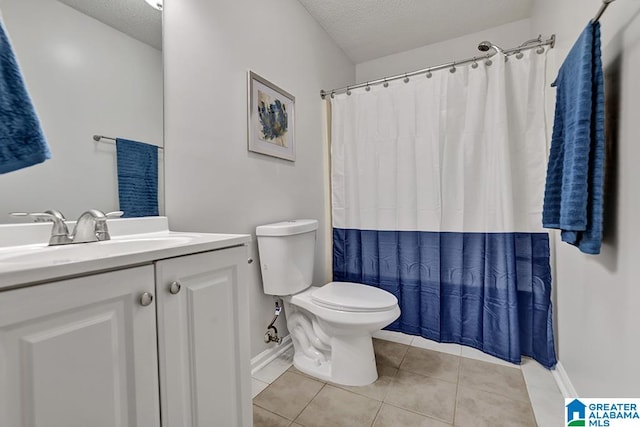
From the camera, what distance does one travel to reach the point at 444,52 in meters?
2.33

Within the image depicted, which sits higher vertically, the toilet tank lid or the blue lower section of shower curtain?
the toilet tank lid

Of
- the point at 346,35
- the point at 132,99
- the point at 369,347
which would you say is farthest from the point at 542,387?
the point at 346,35

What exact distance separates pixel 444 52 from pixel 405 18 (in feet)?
1.66

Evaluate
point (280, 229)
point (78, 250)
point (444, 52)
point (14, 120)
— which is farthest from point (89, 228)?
point (444, 52)

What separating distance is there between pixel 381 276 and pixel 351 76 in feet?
6.04

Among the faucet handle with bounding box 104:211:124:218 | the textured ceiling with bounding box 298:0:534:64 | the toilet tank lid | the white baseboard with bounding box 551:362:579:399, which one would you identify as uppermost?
the textured ceiling with bounding box 298:0:534:64

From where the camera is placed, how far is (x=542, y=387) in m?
1.41

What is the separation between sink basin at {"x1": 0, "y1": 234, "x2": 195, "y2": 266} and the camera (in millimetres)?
644

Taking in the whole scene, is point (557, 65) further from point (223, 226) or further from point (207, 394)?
point (207, 394)

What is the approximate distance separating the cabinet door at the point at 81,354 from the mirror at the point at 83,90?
52cm

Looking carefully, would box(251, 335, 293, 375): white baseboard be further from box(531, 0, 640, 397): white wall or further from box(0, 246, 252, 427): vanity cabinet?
box(531, 0, 640, 397): white wall

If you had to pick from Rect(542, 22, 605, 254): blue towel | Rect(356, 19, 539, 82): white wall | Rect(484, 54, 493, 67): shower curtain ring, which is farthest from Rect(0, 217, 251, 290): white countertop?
Rect(356, 19, 539, 82): white wall

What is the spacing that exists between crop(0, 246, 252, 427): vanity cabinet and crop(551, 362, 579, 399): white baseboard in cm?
144

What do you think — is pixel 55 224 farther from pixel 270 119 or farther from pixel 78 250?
pixel 270 119
